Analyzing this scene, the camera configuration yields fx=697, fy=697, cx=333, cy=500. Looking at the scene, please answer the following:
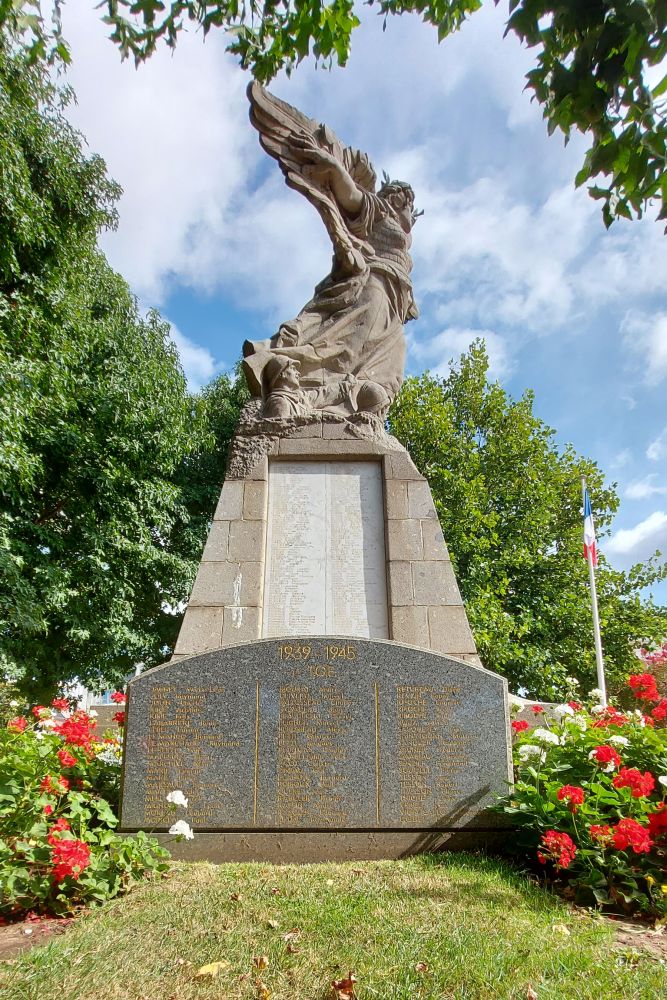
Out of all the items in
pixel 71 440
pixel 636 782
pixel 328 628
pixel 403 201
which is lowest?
pixel 636 782

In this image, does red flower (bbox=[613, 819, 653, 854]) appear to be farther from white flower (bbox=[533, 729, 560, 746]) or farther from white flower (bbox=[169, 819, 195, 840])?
white flower (bbox=[169, 819, 195, 840])

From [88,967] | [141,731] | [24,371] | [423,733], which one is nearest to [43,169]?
[24,371]

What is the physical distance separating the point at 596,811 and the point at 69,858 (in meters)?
2.70

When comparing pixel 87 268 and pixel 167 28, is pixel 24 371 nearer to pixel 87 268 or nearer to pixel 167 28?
pixel 87 268

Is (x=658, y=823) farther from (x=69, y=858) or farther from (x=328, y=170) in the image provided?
(x=328, y=170)

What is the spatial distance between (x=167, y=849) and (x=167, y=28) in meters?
5.36

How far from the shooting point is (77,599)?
11852 millimetres

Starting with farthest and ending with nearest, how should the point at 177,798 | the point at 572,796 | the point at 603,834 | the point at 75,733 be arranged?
the point at 75,733
the point at 177,798
the point at 572,796
the point at 603,834

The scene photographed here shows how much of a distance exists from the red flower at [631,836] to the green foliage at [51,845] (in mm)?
2341

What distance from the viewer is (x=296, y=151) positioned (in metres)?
8.34

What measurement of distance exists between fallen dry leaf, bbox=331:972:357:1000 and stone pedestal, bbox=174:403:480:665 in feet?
10.6

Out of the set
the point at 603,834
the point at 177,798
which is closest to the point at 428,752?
the point at 603,834

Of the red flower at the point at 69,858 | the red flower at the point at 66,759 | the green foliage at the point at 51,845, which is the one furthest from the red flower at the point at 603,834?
the red flower at the point at 66,759

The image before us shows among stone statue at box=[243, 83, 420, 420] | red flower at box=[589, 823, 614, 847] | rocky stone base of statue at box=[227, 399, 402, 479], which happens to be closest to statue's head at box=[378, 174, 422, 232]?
stone statue at box=[243, 83, 420, 420]
